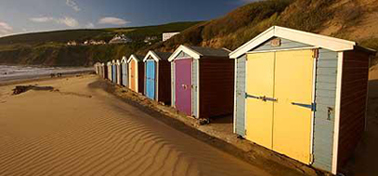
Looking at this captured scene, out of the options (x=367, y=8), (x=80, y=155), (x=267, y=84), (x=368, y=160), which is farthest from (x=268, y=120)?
(x=367, y=8)

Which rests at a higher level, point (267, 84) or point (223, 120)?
point (267, 84)

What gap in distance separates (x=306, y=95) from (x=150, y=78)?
10.1m

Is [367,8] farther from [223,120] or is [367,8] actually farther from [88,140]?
[88,140]

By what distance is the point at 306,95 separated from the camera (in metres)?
4.69

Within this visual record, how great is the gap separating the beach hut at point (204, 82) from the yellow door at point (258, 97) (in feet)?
8.34

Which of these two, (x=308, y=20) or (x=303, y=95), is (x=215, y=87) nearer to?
(x=303, y=95)

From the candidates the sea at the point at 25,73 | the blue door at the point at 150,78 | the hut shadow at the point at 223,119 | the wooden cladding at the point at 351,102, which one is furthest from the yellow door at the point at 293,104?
the sea at the point at 25,73

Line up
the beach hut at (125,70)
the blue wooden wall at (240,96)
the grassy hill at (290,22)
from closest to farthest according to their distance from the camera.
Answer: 1. the blue wooden wall at (240,96)
2. the grassy hill at (290,22)
3. the beach hut at (125,70)

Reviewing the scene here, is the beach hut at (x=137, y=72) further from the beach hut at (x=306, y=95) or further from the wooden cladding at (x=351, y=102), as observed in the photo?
the wooden cladding at (x=351, y=102)

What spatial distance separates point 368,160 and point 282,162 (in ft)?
6.32

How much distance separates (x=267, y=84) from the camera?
5566 mm

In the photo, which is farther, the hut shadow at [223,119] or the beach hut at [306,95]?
the hut shadow at [223,119]

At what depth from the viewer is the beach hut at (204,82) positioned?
27.7ft

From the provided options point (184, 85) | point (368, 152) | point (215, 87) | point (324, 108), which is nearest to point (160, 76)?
point (184, 85)
